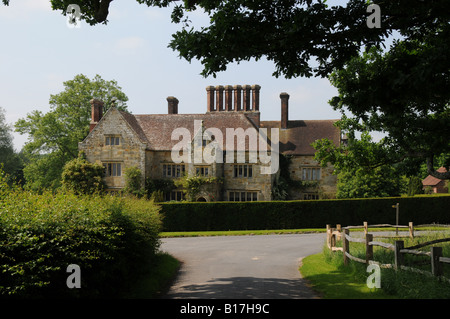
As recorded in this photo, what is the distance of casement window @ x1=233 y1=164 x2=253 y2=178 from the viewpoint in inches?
1553


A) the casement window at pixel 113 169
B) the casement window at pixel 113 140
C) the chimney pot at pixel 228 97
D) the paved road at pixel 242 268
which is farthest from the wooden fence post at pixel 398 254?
the chimney pot at pixel 228 97

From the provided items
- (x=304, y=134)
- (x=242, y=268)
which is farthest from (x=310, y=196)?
(x=242, y=268)

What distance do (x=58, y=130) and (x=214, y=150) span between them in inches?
792

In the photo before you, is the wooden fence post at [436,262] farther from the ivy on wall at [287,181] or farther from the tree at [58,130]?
the tree at [58,130]

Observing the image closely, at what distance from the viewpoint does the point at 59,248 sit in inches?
288

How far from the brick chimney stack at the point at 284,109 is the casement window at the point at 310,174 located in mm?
5716

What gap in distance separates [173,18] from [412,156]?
12.4m

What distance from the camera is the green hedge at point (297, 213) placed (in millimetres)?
32281

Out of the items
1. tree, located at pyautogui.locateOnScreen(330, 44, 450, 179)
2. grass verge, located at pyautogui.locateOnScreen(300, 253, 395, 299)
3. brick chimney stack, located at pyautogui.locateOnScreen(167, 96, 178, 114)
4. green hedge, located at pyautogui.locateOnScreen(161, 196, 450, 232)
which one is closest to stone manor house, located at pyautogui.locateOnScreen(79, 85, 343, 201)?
brick chimney stack, located at pyautogui.locateOnScreen(167, 96, 178, 114)

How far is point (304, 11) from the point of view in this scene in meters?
9.66
